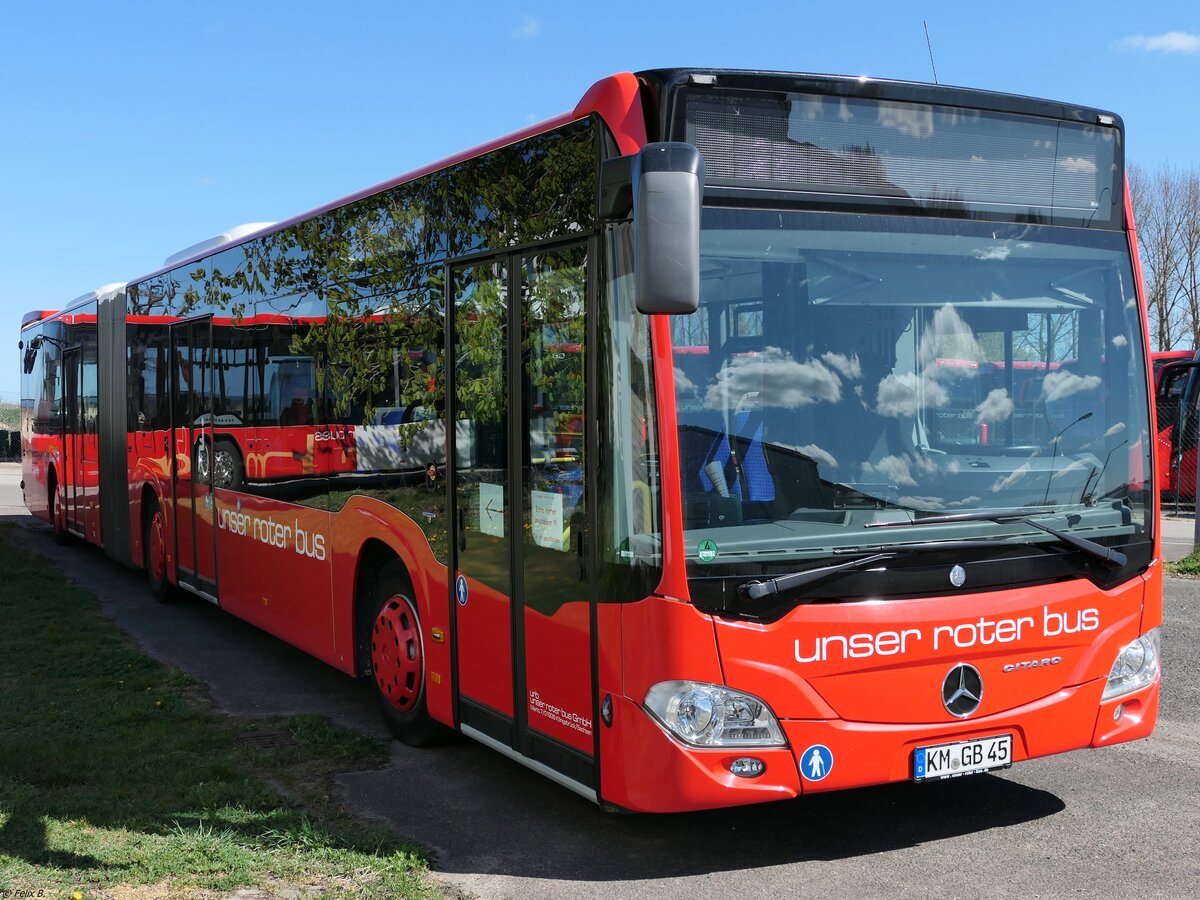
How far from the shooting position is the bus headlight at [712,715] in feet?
14.9

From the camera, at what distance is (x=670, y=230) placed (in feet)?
14.0

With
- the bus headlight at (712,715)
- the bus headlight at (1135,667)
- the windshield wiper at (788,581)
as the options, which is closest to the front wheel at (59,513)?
the bus headlight at (712,715)

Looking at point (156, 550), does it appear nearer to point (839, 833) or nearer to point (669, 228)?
point (839, 833)

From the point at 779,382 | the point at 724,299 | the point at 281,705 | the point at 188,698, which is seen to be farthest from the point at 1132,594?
the point at 188,698

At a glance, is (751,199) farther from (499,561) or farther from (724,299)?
(499,561)

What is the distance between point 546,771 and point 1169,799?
2795mm

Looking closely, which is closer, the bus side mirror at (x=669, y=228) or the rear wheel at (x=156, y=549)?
the bus side mirror at (x=669, y=228)

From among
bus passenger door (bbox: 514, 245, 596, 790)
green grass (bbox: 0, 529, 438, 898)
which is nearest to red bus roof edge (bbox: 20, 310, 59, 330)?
green grass (bbox: 0, 529, 438, 898)

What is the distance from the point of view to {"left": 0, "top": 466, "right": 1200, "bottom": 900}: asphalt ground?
15.6 ft

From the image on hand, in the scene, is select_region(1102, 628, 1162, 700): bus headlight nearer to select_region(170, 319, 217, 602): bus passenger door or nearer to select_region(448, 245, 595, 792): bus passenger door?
select_region(448, 245, 595, 792): bus passenger door

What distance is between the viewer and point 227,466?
9570 mm

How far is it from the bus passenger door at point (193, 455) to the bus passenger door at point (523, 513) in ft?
15.1

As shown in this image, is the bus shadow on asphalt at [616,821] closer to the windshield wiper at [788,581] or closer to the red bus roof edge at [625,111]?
the windshield wiper at [788,581]

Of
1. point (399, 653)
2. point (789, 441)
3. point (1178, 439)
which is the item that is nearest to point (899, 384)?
point (789, 441)
